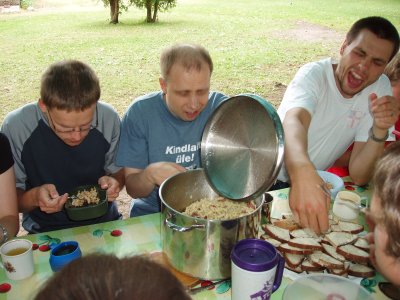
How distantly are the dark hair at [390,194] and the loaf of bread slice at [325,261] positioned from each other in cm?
28

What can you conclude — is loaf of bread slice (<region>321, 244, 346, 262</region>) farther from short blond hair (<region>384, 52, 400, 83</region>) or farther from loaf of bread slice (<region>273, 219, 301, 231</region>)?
short blond hair (<region>384, 52, 400, 83</region>)

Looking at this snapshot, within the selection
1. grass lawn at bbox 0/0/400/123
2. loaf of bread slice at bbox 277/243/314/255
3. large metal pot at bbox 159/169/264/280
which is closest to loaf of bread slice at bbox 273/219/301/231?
loaf of bread slice at bbox 277/243/314/255

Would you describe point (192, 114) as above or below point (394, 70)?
below

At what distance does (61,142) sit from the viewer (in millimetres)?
1822

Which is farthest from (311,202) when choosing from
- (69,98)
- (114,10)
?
(114,10)

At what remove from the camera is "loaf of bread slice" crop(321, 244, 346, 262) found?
1.21 meters

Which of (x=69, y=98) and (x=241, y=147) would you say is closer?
(x=241, y=147)

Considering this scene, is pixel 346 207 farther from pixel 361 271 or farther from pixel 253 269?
pixel 253 269

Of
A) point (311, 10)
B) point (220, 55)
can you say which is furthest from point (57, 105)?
point (311, 10)

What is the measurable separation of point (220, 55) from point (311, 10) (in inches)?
272

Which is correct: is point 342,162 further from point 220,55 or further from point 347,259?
point 220,55

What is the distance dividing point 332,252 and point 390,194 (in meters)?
0.43

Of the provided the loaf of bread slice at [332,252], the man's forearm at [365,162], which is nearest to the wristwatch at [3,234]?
the loaf of bread slice at [332,252]

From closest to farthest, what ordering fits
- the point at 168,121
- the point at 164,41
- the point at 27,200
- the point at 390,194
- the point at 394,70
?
1. the point at 390,194
2. the point at 27,200
3. the point at 168,121
4. the point at 394,70
5. the point at 164,41
